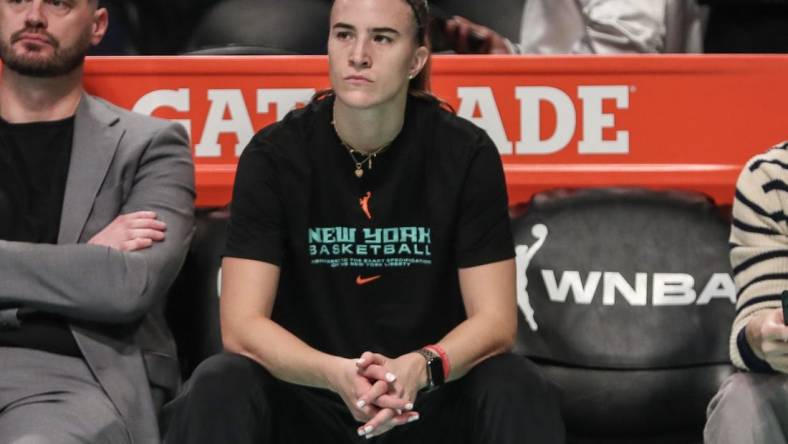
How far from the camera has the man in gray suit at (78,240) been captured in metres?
3.02

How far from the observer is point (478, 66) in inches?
135

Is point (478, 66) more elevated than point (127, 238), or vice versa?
point (478, 66)

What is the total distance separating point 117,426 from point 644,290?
1.20 meters

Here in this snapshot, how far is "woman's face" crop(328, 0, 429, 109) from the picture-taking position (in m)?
2.91

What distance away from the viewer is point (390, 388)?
8.63 feet

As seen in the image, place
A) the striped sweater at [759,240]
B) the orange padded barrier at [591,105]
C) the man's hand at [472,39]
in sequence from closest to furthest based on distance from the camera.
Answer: the striped sweater at [759,240] < the orange padded barrier at [591,105] < the man's hand at [472,39]

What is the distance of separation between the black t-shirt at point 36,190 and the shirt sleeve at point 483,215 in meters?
0.86

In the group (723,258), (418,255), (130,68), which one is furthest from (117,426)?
(723,258)

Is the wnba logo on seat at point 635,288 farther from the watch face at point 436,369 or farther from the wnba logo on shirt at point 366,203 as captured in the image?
the watch face at point 436,369

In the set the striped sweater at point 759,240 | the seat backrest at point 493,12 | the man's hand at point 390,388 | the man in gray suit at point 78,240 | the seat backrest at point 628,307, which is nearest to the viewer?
the man's hand at point 390,388

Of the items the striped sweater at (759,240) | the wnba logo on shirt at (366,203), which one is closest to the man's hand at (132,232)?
the wnba logo on shirt at (366,203)

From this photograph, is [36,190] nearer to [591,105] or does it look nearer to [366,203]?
[366,203]

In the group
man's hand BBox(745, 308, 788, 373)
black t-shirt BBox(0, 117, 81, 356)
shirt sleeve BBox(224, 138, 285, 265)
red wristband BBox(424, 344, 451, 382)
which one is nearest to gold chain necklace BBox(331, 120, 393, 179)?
shirt sleeve BBox(224, 138, 285, 265)

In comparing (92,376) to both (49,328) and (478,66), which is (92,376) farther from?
(478,66)
